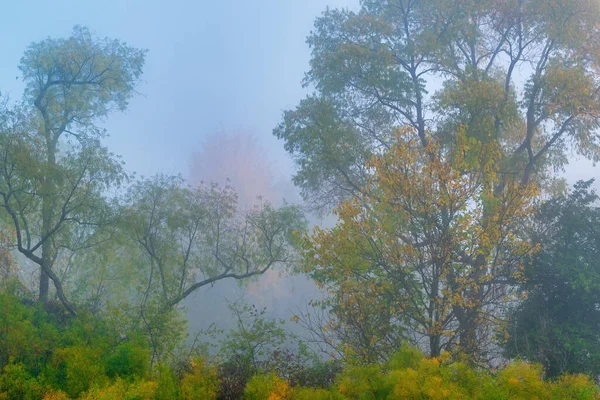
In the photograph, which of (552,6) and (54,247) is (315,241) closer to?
(552,6)

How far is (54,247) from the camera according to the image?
1498 cm

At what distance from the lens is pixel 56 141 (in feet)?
51.9

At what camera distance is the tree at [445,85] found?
11508 mm

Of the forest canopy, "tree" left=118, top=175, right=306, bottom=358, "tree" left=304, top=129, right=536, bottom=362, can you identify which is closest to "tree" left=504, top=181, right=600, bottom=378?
the forest canopy

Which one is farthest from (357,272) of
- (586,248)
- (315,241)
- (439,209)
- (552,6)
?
(552,6)

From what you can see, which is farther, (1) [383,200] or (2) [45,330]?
(2) [45,330]

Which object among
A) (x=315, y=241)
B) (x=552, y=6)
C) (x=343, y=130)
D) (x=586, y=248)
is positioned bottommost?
(x=315, y=241)

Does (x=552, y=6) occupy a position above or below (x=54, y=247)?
above

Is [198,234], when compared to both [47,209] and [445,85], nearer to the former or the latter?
[47,209]

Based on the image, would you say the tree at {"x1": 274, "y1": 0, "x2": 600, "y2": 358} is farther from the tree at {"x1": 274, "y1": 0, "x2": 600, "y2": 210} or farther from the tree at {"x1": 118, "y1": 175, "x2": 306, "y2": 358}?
the tree at {"x1": 118, "y1": 175, "x2": 306, "y2": 358}

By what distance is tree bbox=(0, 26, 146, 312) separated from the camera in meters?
12.5

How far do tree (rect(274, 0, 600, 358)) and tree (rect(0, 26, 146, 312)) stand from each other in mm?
6408

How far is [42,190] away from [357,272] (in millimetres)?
9882

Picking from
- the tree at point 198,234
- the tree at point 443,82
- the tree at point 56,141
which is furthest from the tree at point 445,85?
the tree at point 56,141
